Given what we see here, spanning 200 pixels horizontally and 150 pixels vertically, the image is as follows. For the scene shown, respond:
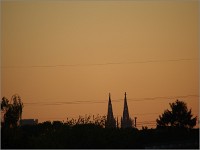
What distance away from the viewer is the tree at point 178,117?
98.9m

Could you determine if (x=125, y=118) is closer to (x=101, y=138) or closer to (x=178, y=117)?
(x=178, y=117)

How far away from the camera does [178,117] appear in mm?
100750

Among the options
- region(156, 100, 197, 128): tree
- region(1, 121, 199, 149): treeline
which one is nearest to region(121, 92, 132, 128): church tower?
region(156, 100, 197, 128): tree

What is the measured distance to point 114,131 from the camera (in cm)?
7625

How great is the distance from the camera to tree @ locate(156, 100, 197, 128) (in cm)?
9894

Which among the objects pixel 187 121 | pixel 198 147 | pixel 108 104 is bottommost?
pixel 198 147

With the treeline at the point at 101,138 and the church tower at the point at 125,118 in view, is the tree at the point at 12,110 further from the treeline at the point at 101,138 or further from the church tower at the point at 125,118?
the church tower at the point at 125,118

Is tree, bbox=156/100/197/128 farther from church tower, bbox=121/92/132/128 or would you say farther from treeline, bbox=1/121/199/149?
church tower, bbox=121/92/132/128

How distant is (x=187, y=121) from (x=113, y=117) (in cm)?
5852

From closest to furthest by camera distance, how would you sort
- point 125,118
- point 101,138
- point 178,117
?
1. point 101,138
2. point 178,117
3. point 125,118

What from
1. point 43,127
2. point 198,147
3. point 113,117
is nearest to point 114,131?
point 198,147

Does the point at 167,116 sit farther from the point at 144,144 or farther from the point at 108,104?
the point at 108,104

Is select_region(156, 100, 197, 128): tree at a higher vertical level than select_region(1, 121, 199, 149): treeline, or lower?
higher

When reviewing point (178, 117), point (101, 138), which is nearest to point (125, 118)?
point (178, 117)
